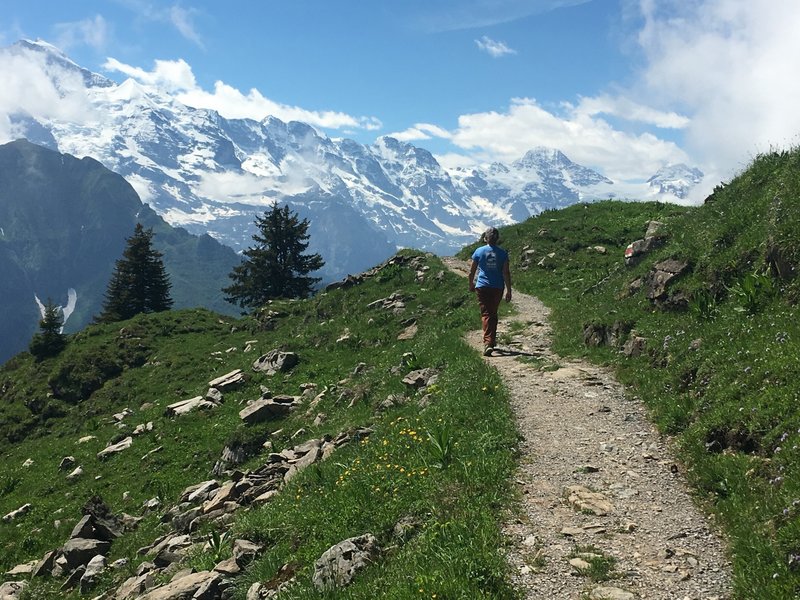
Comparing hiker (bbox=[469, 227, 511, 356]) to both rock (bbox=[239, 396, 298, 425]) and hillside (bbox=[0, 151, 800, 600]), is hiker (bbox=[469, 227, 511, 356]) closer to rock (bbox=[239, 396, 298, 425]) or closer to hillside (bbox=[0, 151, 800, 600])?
hillside (bbox=[0, 151, 800, 600])

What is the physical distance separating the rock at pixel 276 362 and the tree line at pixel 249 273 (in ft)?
108

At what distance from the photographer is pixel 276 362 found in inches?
1080

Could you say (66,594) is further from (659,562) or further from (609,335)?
(609,335)

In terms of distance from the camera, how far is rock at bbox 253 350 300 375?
88.4 ft

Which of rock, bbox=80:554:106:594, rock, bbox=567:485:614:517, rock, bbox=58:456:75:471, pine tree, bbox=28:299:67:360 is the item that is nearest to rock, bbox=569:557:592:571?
rock, bbox=567:485:614:517

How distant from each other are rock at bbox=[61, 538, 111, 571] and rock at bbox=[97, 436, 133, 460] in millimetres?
8145

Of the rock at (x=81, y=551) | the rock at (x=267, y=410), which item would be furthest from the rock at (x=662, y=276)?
the rock at (x=81, y=551)

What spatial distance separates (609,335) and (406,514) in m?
11.4

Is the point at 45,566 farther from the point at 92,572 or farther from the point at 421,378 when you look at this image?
the point at 421,378

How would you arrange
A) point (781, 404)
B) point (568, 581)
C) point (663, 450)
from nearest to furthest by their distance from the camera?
point (568, 581)
point (781, 404)
point (663, 450)

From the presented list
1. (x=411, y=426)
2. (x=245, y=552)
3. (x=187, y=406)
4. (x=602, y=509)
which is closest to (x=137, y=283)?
(x=187, y=406)

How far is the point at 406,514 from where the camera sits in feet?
28.3

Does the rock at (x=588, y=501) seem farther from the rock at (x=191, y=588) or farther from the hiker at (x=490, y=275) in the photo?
the hiker at (x=490, y=275)

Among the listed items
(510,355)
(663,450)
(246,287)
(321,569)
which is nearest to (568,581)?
(321,569)
